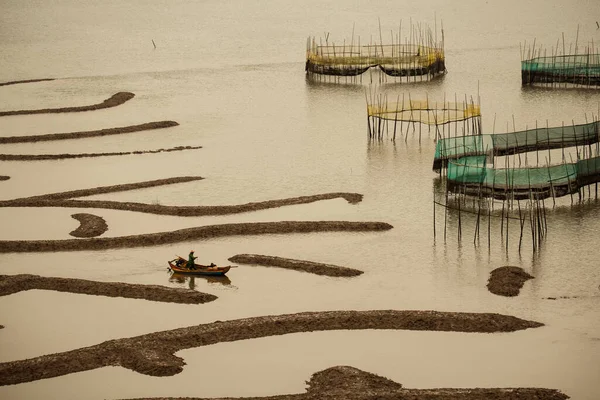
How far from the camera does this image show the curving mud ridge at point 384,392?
23.2 m

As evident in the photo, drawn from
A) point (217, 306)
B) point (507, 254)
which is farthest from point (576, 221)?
point (217, 306)

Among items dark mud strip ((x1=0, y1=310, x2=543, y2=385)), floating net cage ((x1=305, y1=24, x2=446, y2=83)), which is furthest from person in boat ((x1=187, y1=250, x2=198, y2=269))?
floating net cage ((x1=305, y1=24, x2=446, y2=83))

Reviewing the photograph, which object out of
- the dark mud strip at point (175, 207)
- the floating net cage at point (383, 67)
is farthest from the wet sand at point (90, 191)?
the floating net cage at point (383, 67)

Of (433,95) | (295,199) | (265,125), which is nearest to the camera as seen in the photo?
(295,199)

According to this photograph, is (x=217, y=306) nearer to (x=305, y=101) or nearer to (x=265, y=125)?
(x=265, y=125)

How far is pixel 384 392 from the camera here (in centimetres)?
2347

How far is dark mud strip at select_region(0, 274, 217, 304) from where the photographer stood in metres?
29.6

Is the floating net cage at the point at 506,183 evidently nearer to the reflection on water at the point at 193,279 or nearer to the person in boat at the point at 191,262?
the reflection on water at the point at 193,279

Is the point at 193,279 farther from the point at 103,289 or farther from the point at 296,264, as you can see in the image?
the point at 296,264

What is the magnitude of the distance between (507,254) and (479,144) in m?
8.15

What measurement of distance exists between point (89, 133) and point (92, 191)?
11.2 meters

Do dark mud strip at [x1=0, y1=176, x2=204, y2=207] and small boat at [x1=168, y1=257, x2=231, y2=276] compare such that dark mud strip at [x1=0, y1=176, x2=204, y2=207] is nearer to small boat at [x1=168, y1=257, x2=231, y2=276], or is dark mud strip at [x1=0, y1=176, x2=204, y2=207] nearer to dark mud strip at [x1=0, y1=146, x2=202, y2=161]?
dark mud strip at [x1=0, y1=146, x2=202, y2=161]

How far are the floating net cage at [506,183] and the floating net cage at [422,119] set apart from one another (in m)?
5.54

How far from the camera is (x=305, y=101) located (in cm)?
5856
